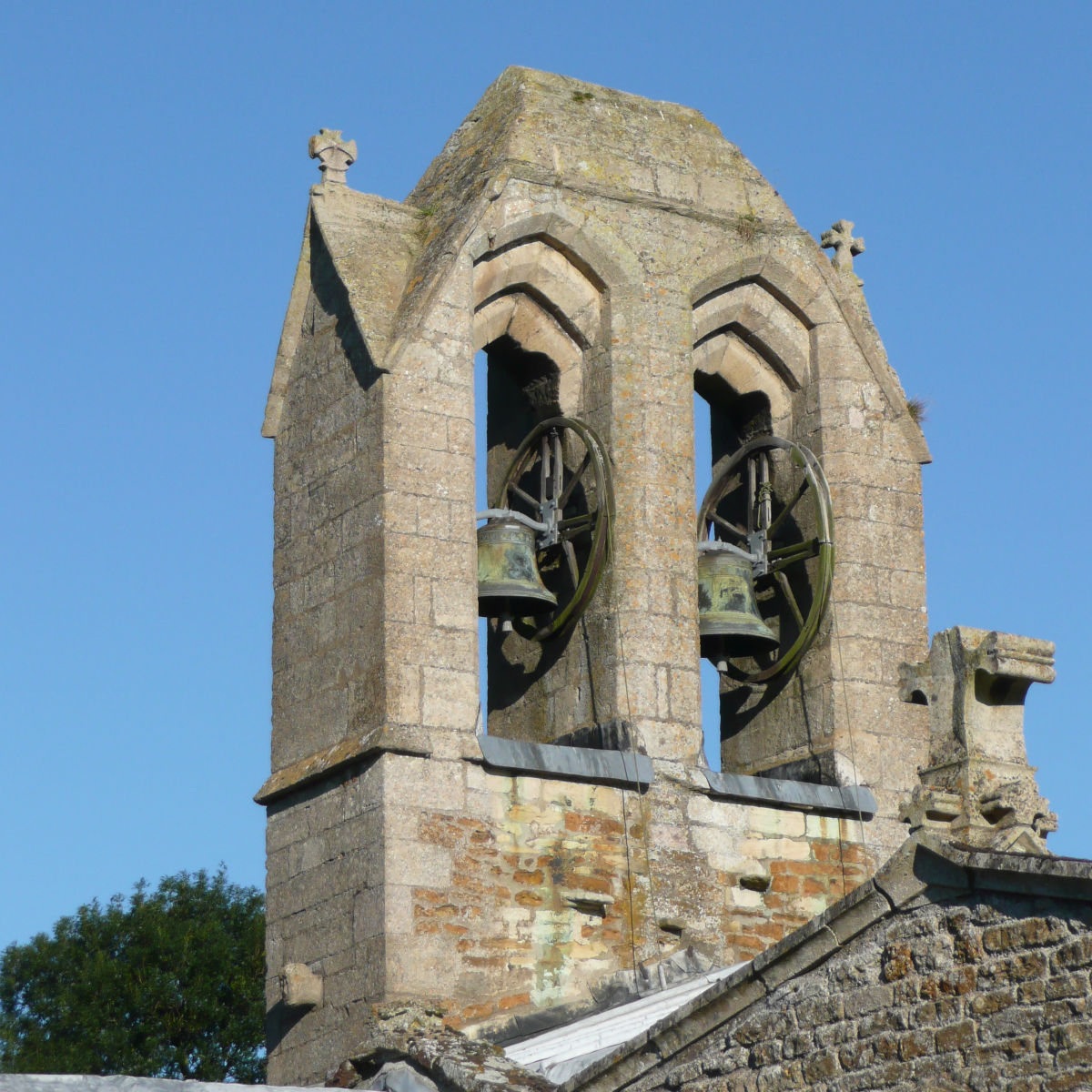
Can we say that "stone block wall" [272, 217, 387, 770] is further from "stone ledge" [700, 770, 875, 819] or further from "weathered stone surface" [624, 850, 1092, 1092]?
"weathered stone surface" [624, 850, 1092, 1092]

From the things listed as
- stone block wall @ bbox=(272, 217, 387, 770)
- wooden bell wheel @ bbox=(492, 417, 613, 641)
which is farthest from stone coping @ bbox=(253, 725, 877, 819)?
wooden bell wheel @ bbox=(492, 417, 613, 641)

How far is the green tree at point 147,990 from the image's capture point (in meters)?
26.5

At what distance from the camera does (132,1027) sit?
2689 centimetres

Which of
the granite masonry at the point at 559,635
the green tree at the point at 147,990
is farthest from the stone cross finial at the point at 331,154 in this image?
the green tree at the point at 147,990

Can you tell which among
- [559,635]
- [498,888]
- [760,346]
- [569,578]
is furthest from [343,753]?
[760,346]

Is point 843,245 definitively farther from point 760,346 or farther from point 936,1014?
point 936,1014

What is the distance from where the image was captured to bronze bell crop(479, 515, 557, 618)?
14938 mm

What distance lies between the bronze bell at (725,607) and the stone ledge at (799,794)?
815mm

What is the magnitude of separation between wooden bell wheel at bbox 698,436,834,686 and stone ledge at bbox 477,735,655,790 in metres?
1.42

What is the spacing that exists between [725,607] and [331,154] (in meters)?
3.34

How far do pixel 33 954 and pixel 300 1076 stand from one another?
1453cm

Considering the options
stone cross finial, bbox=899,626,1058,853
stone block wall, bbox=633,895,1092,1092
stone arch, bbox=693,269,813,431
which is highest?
stone arch, bbox=693,269,813,431

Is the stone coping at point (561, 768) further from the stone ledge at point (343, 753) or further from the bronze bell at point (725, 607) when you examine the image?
the bronze bell at point (725, 607)

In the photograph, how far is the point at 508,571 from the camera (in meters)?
15.0
